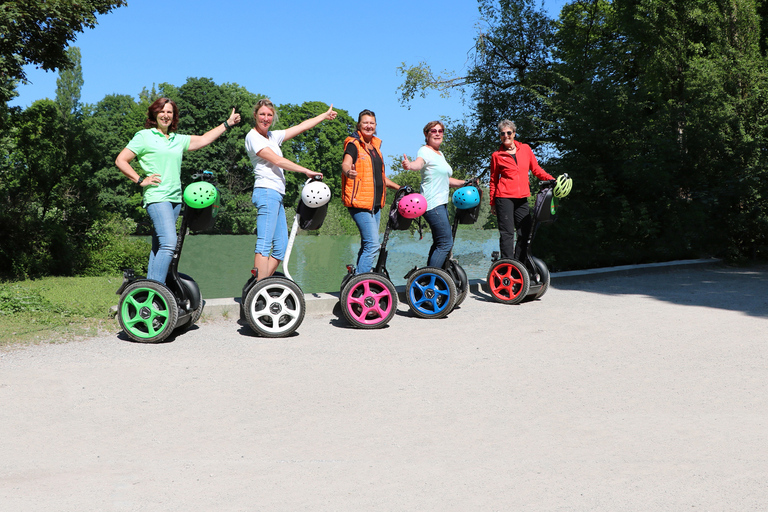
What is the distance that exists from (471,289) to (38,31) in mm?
9662

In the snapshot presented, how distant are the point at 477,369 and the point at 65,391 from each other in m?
2.96

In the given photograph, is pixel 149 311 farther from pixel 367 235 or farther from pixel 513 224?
pixel 513 224

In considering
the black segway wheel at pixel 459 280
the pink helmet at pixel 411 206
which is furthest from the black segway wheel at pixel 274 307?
the black segway wheel at pixel 459 280

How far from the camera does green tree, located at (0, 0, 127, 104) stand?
39.9ft

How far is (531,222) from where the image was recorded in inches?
336

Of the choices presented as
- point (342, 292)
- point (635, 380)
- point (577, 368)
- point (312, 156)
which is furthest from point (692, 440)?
point (312, 156)

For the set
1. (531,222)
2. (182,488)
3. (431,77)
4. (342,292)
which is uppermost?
(431,77)

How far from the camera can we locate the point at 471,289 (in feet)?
30.9

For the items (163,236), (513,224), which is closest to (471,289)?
(513,224)

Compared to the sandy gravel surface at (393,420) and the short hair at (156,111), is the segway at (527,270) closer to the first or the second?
the sandy gravel surface at (393,420)

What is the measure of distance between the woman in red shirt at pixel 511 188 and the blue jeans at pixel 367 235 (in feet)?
6.65

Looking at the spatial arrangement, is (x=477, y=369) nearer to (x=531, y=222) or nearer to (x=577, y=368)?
(x=577, y=368)

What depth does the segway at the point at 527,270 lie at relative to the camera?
830cm

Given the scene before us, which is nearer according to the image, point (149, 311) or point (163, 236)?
point (149, 311)
